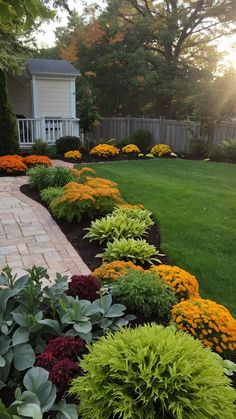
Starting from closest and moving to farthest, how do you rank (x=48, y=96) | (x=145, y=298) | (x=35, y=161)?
(x=145, y=298) < (x=35, y=161) < (x=48, y=96)

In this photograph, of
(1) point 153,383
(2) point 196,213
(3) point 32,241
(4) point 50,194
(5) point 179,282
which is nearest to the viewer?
(1) point 153,383

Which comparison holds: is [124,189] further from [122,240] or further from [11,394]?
[11,394]

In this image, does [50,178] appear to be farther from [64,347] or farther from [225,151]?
[225,151]

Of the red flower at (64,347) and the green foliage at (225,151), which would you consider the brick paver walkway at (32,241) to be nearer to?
the red flower at (64,347)

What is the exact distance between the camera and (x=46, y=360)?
2.12 metres

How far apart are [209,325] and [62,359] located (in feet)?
3.67

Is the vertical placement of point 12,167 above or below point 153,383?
above

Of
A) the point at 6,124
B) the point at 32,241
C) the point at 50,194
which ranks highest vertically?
the point at 6,124

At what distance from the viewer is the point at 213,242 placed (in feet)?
16.4

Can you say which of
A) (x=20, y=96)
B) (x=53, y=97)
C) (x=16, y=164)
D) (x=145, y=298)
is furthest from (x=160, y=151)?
(x=145, y=298)

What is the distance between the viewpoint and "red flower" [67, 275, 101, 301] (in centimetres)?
281

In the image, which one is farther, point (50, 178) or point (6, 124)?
point (6, 124)

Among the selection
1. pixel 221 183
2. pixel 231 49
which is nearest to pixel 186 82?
pixel 231 49

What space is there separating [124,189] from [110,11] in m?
14.0
